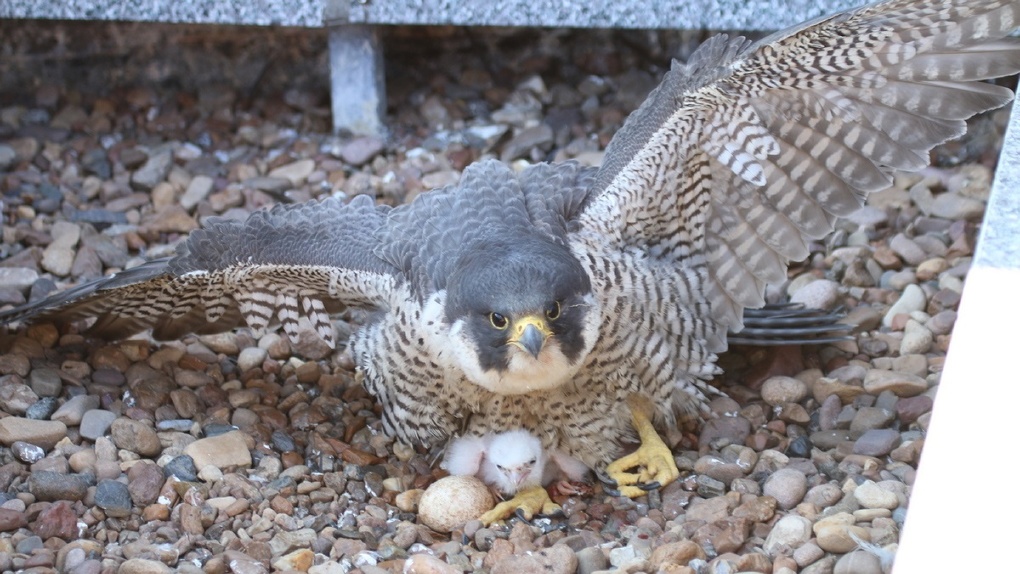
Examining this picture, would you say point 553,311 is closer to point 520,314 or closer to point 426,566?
point 520,314

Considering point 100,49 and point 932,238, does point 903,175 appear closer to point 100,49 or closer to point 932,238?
point 932,238

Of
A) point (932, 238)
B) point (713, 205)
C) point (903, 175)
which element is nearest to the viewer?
point (713, 205)

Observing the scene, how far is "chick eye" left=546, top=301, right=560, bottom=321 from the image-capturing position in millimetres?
3484

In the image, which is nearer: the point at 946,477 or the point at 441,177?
the point at 946,477

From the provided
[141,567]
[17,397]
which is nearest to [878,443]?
[141,567]

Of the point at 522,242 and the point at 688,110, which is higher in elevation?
the point at 688,110

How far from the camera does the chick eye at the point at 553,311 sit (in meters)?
3.48

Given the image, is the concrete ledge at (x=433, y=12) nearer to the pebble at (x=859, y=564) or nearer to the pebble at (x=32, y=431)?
the pebble at (x=32, y=431)

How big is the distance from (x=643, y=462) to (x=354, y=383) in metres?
1.24

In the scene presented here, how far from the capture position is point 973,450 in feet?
7.57


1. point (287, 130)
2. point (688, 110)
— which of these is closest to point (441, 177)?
point (287, 130)

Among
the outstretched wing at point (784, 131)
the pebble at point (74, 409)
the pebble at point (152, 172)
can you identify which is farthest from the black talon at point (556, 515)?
the pebble at point (152, 172)

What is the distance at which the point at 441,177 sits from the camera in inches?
229

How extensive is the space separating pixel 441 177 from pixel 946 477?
12.5 ft
